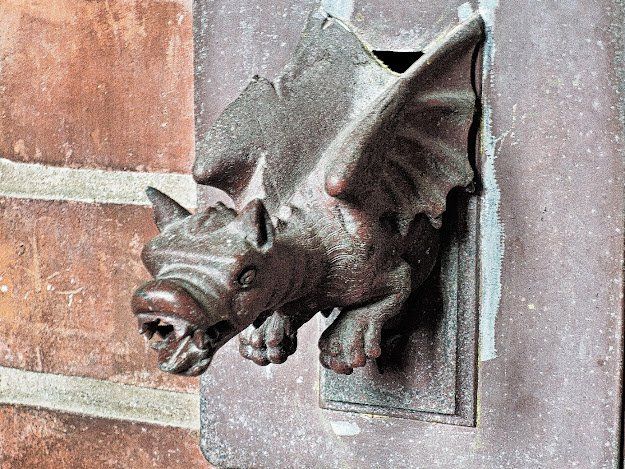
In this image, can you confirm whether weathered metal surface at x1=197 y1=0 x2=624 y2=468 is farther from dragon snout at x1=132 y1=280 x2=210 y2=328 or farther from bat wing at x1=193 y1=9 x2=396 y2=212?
dragon snout at x1=132 y1=280 x2=210 y2=328

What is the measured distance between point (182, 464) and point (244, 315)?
0.33m

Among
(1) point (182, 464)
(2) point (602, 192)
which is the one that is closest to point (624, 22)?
(2) point (602, 192)

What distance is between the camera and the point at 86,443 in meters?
0.78

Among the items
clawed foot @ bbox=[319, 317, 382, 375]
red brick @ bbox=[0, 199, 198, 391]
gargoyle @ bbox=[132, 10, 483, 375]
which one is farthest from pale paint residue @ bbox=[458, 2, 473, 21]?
red brick @ bbox=[0, 199, 198, 391]

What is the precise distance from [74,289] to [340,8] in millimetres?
320

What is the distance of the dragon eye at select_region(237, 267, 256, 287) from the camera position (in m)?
0.46

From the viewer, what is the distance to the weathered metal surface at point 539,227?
21.4 inches

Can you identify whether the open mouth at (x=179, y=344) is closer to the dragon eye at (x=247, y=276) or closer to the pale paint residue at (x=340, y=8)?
the dragon eye at (x=247, y=276)

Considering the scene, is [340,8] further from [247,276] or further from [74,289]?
[74,289]

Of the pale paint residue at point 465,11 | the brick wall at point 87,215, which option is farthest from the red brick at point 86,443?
the pale paint residue at point 465,11

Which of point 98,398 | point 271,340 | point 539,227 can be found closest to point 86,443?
point 98,398

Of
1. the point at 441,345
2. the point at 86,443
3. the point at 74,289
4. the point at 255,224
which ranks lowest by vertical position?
the point at 86,443

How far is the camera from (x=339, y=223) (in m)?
0.52

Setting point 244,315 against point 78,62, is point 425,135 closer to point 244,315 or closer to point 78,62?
point 244,315
